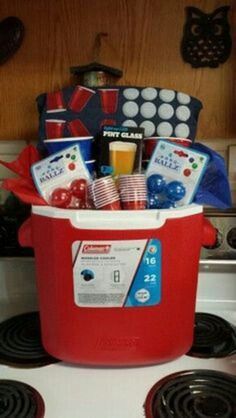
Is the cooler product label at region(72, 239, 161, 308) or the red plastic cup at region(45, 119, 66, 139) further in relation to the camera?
the red plastic cup at region(45, 119, 66, 139)

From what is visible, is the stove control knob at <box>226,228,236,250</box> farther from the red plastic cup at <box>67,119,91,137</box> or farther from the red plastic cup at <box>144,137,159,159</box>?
the red plastic cup at <box>67,119,91,137</box>

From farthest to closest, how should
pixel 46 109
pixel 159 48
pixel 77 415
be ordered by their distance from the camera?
pixel 159 48
pixel 46 109
pixel 77 415

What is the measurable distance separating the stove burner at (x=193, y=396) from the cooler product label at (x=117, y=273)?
0.14 meters

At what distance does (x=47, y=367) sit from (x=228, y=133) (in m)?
0.64

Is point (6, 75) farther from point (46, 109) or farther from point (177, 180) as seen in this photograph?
point (177, 180)

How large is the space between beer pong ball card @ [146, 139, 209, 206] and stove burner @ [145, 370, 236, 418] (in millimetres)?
290

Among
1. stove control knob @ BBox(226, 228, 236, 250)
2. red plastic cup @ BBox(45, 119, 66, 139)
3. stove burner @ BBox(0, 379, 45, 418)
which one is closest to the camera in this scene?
stove burner @ BBox(0, 379, 45, 418)

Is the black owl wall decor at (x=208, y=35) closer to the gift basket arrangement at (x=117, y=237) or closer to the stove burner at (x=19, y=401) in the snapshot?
the gift basket arrangement at (x=117, y=237)

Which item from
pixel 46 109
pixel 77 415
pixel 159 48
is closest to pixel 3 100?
pixel 46 109

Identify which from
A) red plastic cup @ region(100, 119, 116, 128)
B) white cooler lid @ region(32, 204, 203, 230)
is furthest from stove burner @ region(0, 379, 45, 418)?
red plastic cup @ region(100, 119, 116, 128)

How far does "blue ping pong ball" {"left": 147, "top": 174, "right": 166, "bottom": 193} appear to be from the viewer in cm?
75

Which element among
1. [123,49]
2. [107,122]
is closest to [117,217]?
[107,122]

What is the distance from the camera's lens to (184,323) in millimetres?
763

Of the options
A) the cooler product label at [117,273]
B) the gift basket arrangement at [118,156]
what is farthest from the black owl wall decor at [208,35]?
the cooler product label at [117,273]
